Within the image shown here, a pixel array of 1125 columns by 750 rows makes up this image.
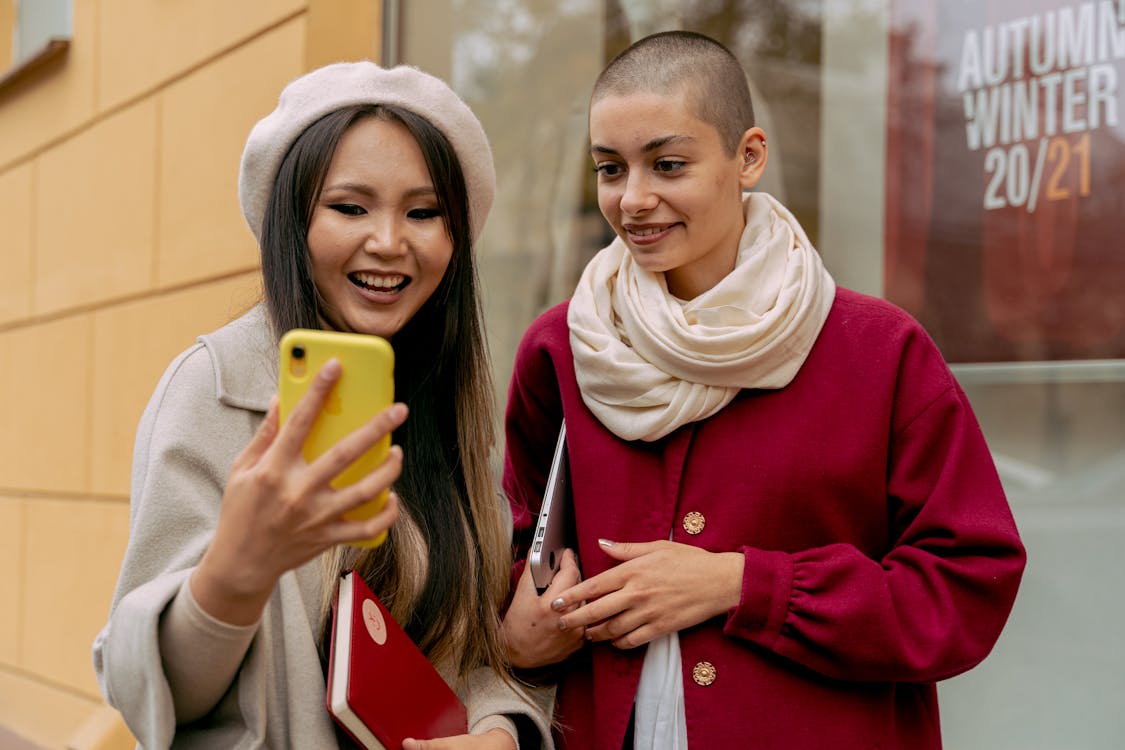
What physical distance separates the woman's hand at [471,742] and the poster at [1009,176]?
1535mm

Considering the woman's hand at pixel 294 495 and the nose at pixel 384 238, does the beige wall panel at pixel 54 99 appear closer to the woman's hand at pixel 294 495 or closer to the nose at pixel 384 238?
the nose at pixel 384 238

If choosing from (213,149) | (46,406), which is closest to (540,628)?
(213,149)

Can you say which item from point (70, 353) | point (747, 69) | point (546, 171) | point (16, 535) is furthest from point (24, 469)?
point (747, 69)

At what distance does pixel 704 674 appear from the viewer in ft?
6.55

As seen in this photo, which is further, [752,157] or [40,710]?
[40,710]

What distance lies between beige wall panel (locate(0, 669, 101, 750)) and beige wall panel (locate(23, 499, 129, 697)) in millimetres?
58

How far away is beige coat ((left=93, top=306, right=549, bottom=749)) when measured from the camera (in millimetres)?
1663

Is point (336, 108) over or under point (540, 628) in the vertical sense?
over

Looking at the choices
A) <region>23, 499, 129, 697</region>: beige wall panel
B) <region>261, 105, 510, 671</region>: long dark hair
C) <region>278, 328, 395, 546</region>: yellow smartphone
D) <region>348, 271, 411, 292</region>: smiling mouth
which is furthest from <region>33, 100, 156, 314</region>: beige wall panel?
<region>278, 328, 395, 546</region>: yellow smartphone

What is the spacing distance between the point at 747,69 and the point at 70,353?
12.9 ft

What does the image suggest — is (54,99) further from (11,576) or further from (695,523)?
(695,523)

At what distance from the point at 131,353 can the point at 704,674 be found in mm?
4028

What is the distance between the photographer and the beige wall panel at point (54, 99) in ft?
19.1

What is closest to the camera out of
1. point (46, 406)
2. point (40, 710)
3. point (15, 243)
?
point (40, 710)
